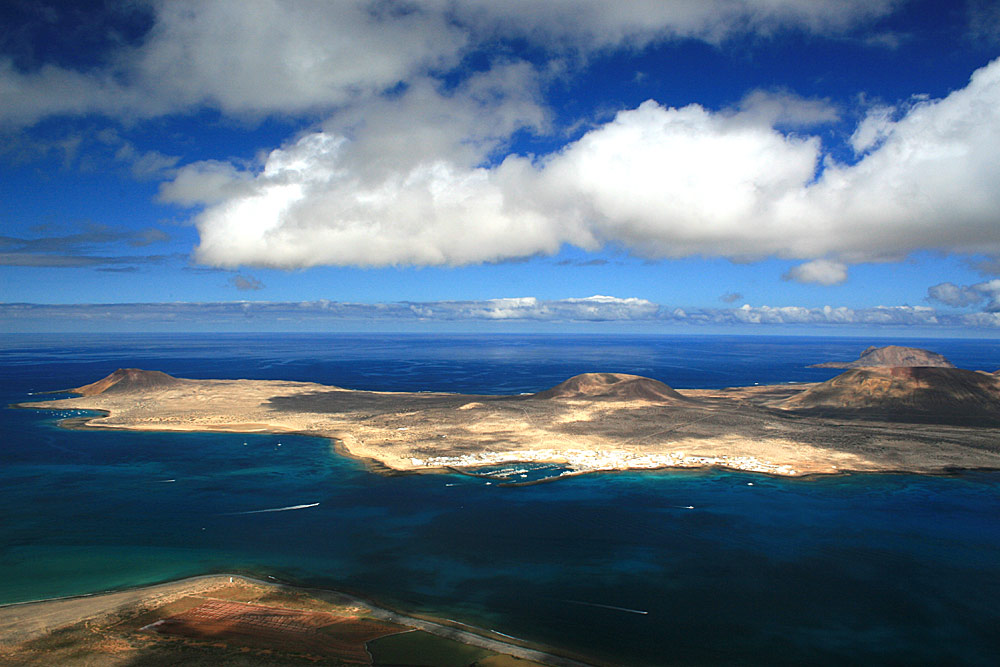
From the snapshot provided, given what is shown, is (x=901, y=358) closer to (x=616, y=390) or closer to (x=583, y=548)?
(x=616, y=390)

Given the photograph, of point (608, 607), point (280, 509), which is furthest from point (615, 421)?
point (608, 607)

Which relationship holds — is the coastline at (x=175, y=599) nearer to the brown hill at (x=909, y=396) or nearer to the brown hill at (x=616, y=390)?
the brown hill at (x=616, y=390)

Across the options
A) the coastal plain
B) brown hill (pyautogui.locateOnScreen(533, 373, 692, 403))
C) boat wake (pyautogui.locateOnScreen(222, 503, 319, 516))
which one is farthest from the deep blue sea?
brown hill (pyautogui.locateOnScreen(533, 373, 692, 403))

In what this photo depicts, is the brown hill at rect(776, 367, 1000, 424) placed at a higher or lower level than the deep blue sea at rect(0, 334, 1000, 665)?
higher

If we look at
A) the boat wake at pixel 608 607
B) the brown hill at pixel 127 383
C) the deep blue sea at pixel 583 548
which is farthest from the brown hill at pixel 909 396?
the brown hill at pixel 127 383

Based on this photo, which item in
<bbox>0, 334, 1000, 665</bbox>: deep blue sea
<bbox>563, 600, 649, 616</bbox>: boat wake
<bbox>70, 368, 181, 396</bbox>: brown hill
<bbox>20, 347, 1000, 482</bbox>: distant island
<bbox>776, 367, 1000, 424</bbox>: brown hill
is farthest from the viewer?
<bbox>70, 368, 181, 396</bbox>: brown hill

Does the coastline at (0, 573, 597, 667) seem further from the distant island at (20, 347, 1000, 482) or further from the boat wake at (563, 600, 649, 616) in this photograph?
the distant island at (20, 347, 1000, 482)

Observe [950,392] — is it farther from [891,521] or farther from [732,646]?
[732,646]

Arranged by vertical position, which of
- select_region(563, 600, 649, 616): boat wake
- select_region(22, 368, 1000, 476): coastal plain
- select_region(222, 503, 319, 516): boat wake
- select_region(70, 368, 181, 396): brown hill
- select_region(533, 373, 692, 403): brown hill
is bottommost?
select_region(563, 600, 649, 616): boat wake
